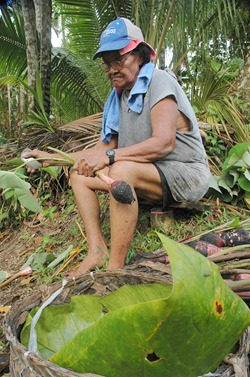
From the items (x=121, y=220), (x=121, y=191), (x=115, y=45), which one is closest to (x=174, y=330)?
(x=121, y=191)

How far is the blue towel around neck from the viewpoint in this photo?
2.75 meters

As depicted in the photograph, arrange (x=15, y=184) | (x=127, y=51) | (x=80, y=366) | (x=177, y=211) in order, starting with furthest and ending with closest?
1. (x=177, y=211)
2. (x=127, y=51)
3. (x=15, y=184)
4. (x=80, y=366)

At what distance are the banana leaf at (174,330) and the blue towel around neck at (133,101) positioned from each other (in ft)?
5.82

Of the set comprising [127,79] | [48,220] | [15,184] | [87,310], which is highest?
[127,79]

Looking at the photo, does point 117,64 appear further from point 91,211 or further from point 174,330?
point 174,330

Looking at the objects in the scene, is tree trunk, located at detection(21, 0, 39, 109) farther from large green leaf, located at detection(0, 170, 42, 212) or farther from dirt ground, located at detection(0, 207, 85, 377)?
large green leaf, located at detection(0, 170, 42, 212)

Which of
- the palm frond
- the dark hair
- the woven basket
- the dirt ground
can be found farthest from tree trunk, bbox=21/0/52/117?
the woven basket

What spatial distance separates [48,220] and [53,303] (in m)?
1.75

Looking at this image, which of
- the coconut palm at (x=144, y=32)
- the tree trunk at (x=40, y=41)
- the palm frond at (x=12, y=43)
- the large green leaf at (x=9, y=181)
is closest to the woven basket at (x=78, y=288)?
the large green leaf at (x=9, y=181)

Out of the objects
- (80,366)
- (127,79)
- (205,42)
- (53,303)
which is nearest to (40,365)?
(80,366)

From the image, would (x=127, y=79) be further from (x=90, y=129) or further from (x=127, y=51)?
(x=90, y=129)

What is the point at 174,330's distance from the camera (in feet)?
3.47

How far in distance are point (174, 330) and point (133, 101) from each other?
195 centimetres

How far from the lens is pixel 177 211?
3166 millimetres
